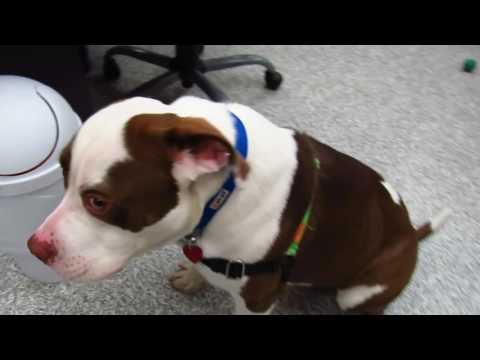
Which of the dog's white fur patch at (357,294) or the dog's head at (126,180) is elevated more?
the dog's head at (126,180)

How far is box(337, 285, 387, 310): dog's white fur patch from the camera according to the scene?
1293 millimetres

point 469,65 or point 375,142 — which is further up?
point 469,65

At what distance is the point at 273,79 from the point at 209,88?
37 centimetres

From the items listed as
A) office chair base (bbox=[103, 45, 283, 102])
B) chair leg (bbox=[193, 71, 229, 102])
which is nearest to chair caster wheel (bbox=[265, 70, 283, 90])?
office chair base (bbox=[103, 45, 283, 102])

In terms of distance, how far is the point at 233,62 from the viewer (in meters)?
2.25

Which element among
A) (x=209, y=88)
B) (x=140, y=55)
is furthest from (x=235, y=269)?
(x=140, y=55)

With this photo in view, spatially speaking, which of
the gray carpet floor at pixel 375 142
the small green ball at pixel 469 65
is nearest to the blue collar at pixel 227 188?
the gray carpet floor at pixel 375 142

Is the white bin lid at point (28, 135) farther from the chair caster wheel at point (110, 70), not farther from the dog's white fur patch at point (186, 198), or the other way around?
the chair caster wheel at point (110, 70)

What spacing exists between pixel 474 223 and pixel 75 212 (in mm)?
1570

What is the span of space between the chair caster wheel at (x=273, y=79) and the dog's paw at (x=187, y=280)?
44.7 inches

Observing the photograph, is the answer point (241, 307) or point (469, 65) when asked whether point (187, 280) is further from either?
point (469, 65)

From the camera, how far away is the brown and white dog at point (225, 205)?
81cm

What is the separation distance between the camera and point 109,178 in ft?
2.62
